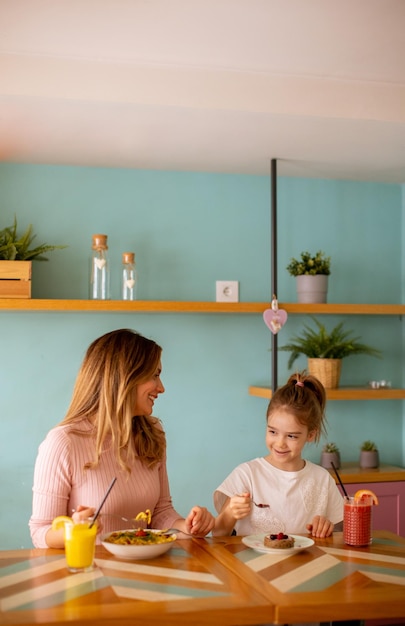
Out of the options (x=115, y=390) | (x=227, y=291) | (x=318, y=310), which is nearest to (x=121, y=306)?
(x=227, y=291)

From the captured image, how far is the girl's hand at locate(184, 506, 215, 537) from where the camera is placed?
7.44ft

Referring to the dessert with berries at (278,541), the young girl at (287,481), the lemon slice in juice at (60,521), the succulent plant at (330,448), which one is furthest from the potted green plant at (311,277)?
the lemon slice in juice at (60,521)

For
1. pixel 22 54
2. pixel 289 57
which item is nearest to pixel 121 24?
pixel 22 54

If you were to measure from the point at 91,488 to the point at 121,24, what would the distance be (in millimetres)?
1451

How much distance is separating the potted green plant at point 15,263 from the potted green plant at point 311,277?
45.2 inches

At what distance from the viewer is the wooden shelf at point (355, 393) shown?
11.8 ft

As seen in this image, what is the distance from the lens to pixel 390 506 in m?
3.69

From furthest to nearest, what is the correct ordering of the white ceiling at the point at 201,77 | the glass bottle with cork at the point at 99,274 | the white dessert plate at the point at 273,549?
the glass bottle with cork at the point at 99,274
the white ceiling at the point at 201,77
the white dessert plate at the point at 273,549

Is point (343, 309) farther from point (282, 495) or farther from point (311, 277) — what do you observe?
point (282, 495)

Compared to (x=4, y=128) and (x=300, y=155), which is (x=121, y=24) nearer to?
(x=4, y=128)

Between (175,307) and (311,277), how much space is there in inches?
27.9

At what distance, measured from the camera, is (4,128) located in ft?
10.2

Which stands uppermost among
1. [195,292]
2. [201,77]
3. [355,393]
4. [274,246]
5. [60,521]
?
[201,77]

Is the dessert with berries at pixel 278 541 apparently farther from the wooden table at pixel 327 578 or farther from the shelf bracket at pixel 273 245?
the shelf bracket at pixel 273 245
